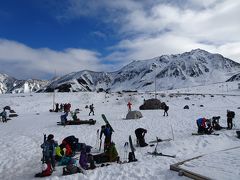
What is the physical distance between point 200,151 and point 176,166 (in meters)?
4.34

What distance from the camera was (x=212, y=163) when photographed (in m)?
12.5

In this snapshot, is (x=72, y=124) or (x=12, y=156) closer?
(x=12, y=156)

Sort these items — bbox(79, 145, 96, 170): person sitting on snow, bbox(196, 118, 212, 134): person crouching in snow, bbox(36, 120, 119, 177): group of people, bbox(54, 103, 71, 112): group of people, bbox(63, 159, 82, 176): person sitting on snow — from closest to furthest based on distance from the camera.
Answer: bbox(63, 159, 82, 176): person sitting on snow < bbox(36, 120, 119, 177): group of people < bbox(79, 145, 96, 170): person sitting on snow < bbox(196, 118, 212, 134): person crouching in snow < bbox(54, 103, 71, 112): group of people

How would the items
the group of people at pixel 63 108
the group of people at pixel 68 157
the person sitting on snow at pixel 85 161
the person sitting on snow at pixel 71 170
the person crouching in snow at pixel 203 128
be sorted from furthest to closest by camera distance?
the group of people at pixel 63 108 → the person crouching in snow at pixel 203 128 → the person sitting on snow at pixel 85 161 → the group of people at pixel 68 157 → the person sitting on snow at pixel 71 170

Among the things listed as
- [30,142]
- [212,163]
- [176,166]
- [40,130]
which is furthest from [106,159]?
[40,130]

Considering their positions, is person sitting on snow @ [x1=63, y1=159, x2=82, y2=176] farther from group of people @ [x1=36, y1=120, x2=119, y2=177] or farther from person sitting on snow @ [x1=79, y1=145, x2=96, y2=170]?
person sitting on snow @ [x1=79, y1=145, x2=96, y2=170]

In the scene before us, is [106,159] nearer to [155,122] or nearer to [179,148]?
[179,148]

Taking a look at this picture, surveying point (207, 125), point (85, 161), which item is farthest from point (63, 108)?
point (85, 161)

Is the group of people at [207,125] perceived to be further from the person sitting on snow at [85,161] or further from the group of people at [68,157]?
the person sitting on snow at [85,161]

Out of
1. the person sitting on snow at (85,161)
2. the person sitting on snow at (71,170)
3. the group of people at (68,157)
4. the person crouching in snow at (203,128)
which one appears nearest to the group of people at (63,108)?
the group of people at (68,157)

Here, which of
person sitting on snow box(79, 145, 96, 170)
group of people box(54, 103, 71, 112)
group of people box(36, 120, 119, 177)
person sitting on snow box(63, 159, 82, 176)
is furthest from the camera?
group of people box(54, 103, 71, 112)

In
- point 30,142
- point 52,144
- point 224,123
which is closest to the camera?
point 52,144

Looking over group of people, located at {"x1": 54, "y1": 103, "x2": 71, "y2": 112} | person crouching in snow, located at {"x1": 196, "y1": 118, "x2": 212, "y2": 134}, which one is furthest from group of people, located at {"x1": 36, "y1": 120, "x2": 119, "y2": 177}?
group of people, located at {"x1": 54, "y1": 103, "x2": 71, "y2": 112}

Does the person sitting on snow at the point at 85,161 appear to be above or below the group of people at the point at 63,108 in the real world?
below
